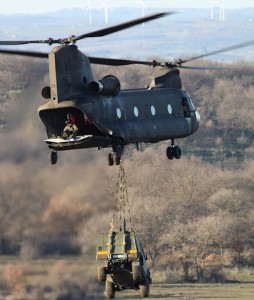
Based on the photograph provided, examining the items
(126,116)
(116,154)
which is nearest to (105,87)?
(126,116)

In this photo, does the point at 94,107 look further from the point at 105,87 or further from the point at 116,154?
the point at 116,154

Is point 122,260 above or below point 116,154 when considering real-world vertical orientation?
below

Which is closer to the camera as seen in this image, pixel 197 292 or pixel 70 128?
pixel 70 128

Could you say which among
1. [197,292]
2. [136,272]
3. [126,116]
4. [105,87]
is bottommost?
[197,292]

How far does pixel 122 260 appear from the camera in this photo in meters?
58.2

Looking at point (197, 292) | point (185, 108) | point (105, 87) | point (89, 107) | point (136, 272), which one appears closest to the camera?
point (89, 107)

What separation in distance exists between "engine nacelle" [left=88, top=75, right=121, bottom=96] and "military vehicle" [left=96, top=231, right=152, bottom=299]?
230 inches

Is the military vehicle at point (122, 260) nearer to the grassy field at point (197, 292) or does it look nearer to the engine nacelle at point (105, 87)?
the engine nacelle at point (105, 87)

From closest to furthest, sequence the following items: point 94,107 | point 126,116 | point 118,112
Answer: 1. point 94,107
2. point 118,112
3. point 126,116

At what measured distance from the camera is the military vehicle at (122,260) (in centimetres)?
5812

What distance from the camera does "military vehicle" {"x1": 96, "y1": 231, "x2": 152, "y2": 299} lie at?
58.1 meters

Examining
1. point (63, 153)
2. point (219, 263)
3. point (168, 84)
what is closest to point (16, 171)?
point (63, 153)

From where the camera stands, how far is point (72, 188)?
277 feet

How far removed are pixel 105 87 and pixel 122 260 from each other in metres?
7.04
